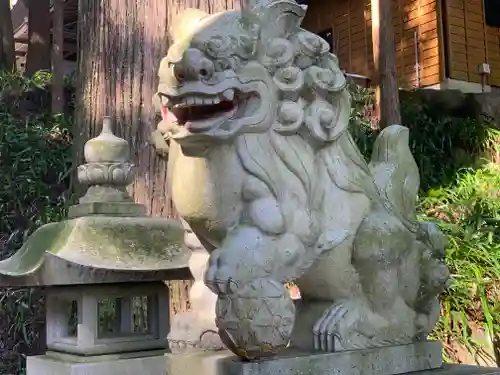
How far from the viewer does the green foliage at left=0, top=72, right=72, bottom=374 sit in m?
4.29

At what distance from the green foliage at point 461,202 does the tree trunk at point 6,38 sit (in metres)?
3.73

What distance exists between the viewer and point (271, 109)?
5.14ft

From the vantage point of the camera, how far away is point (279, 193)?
1.54 m

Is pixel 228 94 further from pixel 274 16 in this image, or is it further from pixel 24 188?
pixel 24 188

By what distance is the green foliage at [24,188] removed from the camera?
14.1 ft

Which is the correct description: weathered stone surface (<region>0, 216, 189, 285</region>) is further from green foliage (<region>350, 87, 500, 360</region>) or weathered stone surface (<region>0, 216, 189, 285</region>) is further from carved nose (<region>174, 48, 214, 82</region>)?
green foliage (<region>350, 87, 500, 360</region>)

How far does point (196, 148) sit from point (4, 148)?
4.28 m

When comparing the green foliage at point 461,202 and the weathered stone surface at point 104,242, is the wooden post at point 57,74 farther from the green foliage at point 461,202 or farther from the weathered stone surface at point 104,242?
the weathered stone surface at point 104,242

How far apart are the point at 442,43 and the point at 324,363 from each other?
8.57 meters

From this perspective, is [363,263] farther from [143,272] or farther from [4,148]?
[4,148]

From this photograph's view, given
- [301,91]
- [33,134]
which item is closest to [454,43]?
[33,134]

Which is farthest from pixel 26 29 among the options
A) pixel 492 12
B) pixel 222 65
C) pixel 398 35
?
pixel 222 65

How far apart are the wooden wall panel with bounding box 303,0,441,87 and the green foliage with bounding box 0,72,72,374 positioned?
17.5 feet

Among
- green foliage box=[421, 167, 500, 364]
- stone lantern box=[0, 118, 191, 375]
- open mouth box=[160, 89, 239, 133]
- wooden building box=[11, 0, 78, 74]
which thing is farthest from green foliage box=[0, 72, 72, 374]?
wooden building box=[11, 0, 78, 74]
